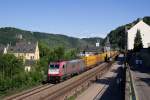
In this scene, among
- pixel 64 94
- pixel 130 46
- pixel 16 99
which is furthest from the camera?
pixel 130 46

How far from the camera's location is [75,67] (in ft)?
190

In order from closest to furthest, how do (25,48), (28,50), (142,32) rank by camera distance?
(28,50)
(25,48)
(142,32)

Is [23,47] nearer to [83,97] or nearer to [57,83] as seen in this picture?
[57,83]

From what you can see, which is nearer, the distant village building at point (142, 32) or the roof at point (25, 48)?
the roof at point (25, 48)

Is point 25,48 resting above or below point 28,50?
above

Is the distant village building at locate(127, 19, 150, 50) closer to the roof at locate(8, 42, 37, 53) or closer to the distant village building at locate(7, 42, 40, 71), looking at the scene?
the distant village building at locate(7, 42, 40, 71)

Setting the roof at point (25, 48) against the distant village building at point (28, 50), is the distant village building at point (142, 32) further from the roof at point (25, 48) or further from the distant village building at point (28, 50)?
the roof at point (25, 48)

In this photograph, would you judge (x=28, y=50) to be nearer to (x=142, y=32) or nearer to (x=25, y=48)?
(x=25, y=48)

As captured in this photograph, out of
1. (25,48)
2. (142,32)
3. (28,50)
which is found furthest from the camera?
(142,32)

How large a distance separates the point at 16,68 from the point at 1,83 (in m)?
25.0

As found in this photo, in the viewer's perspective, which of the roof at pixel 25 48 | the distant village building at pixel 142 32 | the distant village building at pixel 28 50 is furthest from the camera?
the distant village building at pixel 142 32

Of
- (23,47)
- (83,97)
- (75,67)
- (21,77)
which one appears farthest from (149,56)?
(23,47)

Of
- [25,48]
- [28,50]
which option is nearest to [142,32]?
[28,50]

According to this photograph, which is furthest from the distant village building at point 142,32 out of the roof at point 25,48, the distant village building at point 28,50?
the roof at point 25,48
